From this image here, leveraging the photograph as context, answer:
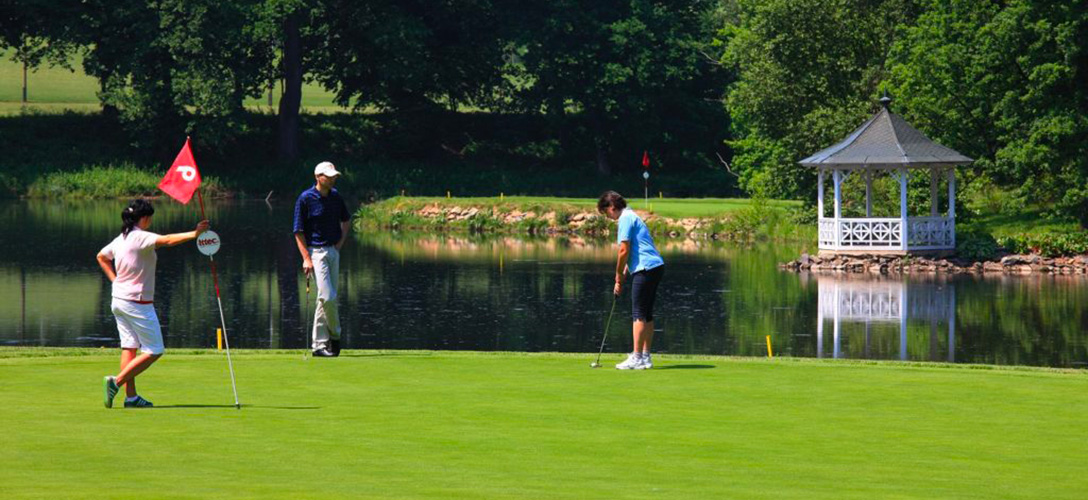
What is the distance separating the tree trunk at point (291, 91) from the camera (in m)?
82.2

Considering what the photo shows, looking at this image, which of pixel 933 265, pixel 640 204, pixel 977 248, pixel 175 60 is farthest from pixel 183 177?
pixel 175 60

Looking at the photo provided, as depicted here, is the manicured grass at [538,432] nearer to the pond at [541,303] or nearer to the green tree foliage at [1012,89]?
the pond at [541,303]

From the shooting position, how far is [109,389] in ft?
45.8

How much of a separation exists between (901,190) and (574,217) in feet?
57.8

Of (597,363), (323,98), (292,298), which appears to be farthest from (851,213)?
(323,98)

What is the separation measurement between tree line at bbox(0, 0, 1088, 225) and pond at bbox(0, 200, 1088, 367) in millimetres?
6773

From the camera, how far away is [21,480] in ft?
34.7

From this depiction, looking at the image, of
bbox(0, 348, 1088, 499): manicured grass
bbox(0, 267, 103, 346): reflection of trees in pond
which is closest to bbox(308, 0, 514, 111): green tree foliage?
bbox(0, 267, 103, 346): reflection of trees in pond

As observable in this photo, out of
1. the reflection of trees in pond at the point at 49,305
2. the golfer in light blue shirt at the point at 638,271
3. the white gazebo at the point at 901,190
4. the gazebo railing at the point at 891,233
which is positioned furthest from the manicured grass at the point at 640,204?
the golfer in light blue shirt at the point at 638,271

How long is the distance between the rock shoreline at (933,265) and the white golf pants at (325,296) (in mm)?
28579

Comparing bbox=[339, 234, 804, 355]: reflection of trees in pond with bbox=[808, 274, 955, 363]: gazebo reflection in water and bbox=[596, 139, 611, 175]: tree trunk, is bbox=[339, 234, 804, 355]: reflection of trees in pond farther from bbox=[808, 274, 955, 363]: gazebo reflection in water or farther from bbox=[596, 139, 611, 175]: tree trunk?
bbox=[596, 139, 611, 175]: tree trunk

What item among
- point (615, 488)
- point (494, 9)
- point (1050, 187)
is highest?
point (494, 9)

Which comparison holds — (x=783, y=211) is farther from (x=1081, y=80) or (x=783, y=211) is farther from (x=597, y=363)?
(x=597, y=363)

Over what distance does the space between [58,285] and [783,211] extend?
3034cm
